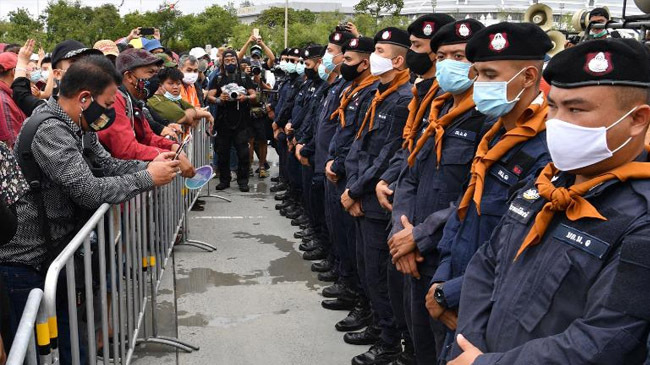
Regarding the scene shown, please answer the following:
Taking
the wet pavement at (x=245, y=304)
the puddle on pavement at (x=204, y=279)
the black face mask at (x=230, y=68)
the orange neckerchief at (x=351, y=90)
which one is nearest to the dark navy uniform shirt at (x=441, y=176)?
the wet pavement at (x=245, y=304)

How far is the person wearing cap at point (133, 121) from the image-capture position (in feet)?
13.6

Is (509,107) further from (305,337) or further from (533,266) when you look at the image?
(305,337)

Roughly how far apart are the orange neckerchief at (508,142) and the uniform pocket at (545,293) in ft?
2.48

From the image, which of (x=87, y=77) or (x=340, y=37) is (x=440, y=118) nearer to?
(x=87, y=77)

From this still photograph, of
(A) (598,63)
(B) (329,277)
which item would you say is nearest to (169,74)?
(B) (329,277)

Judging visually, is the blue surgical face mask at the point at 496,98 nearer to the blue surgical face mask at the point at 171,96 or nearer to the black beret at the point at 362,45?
the black beret at the point at 362,45

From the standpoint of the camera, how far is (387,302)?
14.0ft

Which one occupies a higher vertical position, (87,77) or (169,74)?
(87,77)

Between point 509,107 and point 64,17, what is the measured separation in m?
38.5

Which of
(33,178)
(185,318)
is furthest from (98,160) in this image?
(185,318)

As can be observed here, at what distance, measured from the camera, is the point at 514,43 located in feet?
8.92

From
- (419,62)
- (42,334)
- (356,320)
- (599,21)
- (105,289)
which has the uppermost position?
(599,21)

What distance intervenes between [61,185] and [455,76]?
2.04 meters

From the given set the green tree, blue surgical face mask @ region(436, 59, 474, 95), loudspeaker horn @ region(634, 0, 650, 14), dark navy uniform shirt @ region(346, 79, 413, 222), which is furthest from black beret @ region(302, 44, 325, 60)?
the green tree
